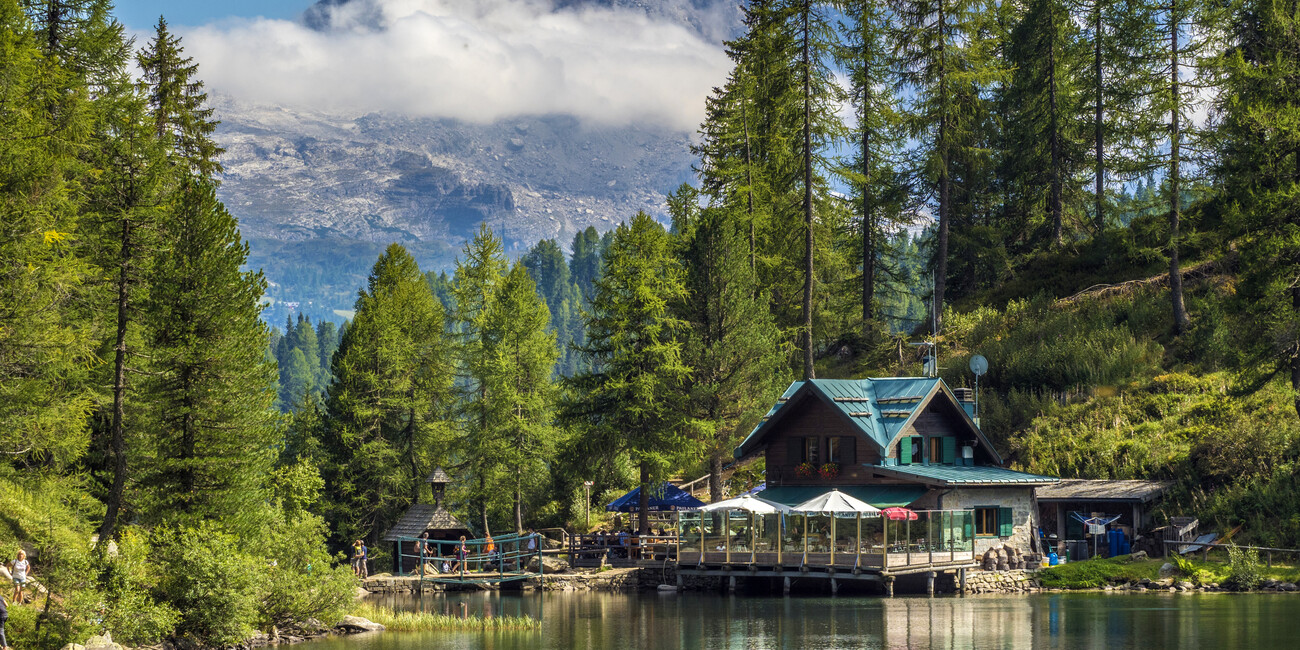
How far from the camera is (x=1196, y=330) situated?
1919 inches

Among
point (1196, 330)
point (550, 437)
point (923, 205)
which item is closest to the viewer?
point (1196, 330)

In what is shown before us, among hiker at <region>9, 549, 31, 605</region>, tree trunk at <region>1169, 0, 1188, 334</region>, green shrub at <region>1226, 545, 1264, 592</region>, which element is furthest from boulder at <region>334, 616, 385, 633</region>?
tree trunk at <region>1169, 0, 1188, 334</region>

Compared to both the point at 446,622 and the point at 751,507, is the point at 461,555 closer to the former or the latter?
the point at 751,507

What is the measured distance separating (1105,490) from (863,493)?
905cm

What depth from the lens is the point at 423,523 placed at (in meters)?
49.2

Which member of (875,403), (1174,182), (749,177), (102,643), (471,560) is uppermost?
(749,177)

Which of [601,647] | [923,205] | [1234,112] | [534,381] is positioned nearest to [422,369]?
[534,381]

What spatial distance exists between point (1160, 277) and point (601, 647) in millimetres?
42089

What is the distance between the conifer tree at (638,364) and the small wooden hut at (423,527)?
669 cm

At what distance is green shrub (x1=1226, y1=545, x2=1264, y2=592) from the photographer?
36.0m

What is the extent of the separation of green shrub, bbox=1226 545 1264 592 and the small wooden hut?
29444mm

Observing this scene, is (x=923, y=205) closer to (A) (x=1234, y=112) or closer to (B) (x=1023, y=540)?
(A) (x=1234, y=112)

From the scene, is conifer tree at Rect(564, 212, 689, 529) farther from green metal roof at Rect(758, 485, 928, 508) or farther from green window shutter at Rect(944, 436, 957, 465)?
green window shutter at Rect(944, 436, 957, 465)

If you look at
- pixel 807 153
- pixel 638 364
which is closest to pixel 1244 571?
pixel 638 364
